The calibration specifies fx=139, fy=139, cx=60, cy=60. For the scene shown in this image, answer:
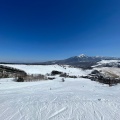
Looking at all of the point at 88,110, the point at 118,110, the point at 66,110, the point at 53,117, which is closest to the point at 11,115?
the point at 53,117

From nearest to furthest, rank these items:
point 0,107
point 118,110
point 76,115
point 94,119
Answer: point 94,119
point 76,115
point 118,110
point 0,107

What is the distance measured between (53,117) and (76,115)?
1110 mm

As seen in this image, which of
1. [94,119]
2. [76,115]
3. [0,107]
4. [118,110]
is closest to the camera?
[94,119]

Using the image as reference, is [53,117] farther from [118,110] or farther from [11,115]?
[118,110]

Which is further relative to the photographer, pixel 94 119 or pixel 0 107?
pixel 0 107

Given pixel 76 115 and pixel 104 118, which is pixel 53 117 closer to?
pixel 76 115

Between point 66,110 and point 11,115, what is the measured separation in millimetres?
2738

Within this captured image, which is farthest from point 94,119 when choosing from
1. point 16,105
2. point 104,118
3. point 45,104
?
point 16,105

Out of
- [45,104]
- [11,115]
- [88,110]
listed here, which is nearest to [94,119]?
[88,110]

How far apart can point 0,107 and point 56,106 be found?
3.15 m

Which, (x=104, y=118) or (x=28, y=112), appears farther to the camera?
(x=28, y=112)

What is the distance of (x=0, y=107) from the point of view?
7828mm

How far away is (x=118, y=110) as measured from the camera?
7277 mm

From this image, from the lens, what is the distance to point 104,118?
20.8 feet
